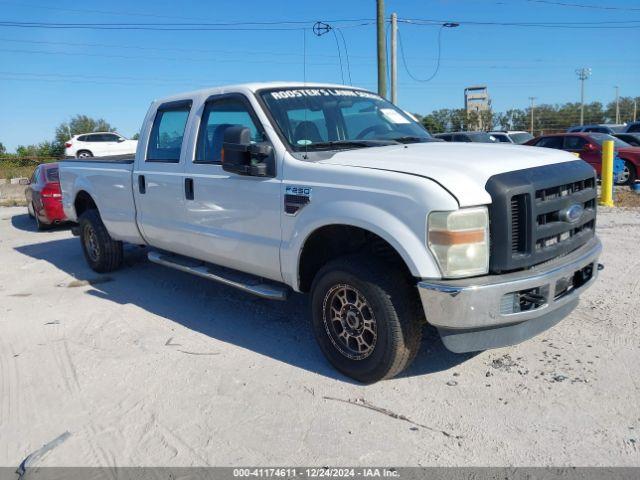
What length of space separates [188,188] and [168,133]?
0.85 m

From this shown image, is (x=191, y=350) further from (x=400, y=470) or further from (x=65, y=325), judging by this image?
(x=400, y=470)

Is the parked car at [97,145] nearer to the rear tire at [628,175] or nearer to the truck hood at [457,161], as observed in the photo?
the rear tire at [628,175]

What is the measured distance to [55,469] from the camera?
9.73 ft

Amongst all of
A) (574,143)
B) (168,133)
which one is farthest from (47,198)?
(574,143)

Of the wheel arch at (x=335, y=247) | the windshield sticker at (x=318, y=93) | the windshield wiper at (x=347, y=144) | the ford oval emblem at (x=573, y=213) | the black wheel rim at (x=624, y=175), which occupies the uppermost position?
the windshield sticker at (x=318, y=93)

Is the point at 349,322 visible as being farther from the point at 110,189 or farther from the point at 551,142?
the point at 551,142

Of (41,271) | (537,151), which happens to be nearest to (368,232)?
(537,151)

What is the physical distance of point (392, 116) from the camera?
5.00 meters

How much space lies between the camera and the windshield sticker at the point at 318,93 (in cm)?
455

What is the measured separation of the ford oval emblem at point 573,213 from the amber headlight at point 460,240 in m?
0.67

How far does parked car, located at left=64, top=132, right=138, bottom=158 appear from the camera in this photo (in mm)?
26781

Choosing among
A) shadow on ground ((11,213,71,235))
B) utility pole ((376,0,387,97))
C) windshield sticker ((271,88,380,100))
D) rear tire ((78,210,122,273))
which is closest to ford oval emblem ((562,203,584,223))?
windshield sticker ((271,88,380,100))

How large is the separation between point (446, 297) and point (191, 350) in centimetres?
225

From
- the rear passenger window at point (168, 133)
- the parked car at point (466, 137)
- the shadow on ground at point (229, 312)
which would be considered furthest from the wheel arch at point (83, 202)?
the parked car at point (466, 137)
